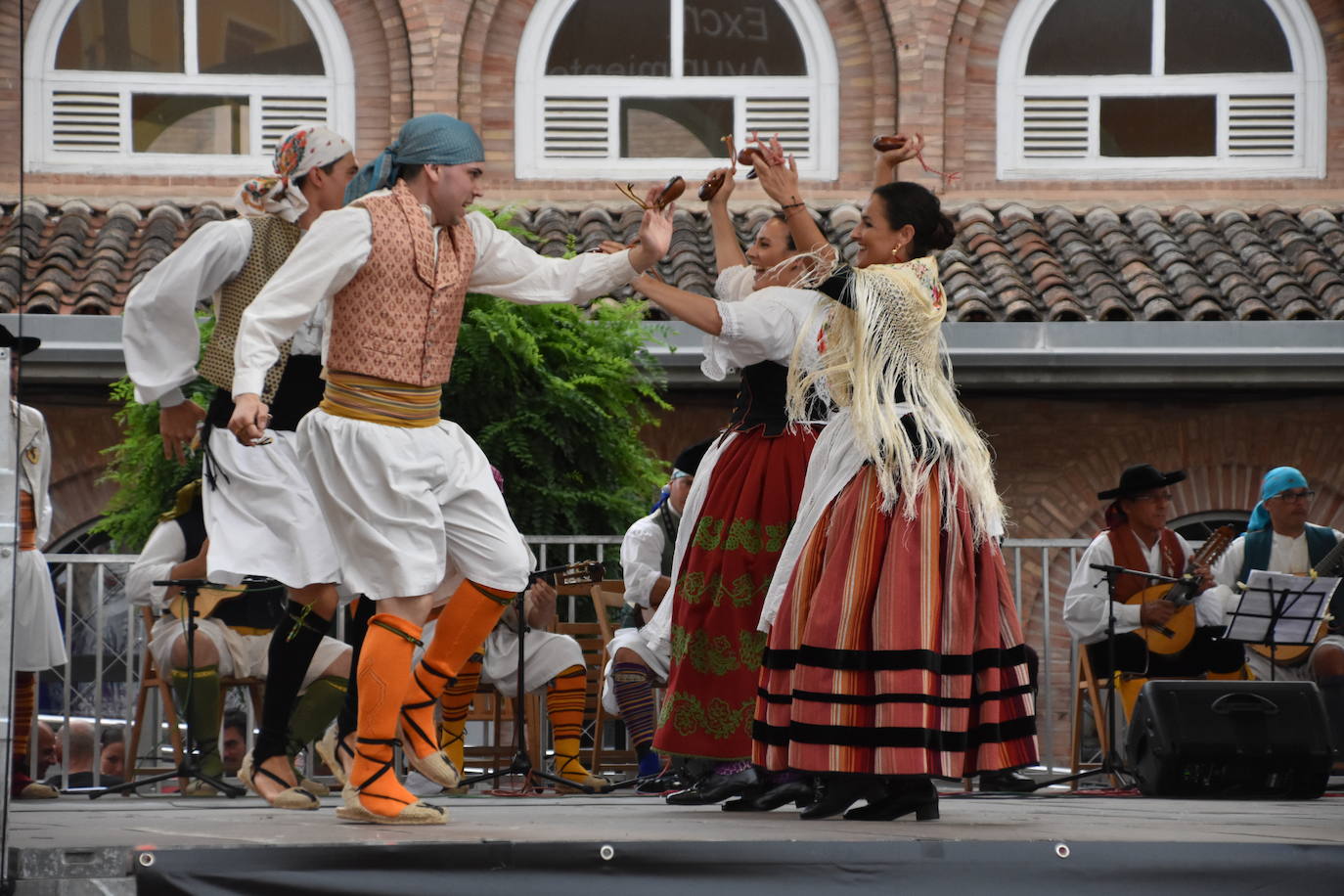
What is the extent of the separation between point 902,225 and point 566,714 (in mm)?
3544

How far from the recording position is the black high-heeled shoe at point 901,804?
486 centimetres

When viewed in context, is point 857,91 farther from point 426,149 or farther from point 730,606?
point 426,149

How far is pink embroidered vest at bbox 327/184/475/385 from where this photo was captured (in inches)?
184

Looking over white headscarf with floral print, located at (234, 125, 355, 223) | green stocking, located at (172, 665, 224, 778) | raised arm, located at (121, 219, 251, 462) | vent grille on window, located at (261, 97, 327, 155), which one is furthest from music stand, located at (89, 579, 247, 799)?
vent grille on window, located at (261, 97, 327, 155)

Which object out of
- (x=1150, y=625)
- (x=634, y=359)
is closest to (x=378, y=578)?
(x=1150, y=625)

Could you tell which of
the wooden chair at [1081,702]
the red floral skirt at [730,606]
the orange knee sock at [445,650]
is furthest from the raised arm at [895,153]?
the wooden chair at [1081,702]

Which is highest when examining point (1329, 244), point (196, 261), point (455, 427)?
point (1329, 244)

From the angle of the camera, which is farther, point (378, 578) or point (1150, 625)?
point (1150, 625)

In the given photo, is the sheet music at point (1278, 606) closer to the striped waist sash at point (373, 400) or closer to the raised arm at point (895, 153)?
the raised arm at point (895, 153)

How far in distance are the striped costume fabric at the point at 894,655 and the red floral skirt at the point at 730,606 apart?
0.46 meters

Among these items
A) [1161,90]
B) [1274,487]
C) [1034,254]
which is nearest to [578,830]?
[1274,487]

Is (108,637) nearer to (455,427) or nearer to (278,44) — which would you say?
(278,44)

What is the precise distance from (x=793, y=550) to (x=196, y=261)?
6.65 feet

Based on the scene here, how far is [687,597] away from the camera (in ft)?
18.0
